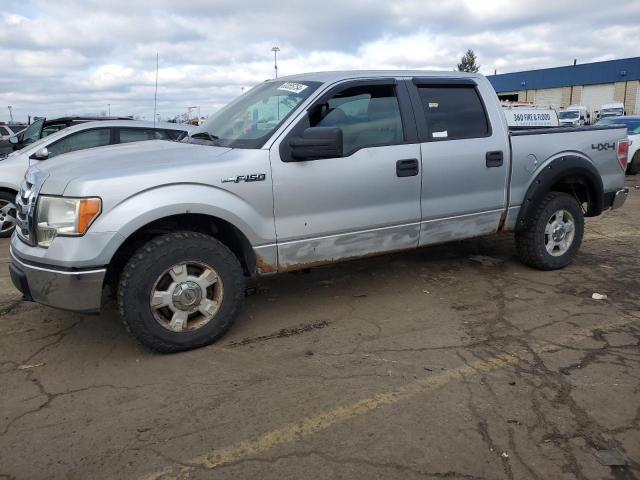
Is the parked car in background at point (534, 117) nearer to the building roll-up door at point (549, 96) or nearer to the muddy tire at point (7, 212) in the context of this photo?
Result: the muddy tire at point (7, 212)

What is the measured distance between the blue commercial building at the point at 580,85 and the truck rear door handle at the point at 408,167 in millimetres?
45361

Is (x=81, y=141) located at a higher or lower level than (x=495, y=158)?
higher

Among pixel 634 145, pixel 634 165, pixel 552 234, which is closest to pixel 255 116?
pixel 552 234

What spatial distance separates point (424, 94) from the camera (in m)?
4.77

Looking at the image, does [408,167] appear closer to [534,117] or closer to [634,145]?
[534,117]

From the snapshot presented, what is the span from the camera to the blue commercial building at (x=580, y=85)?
141ft

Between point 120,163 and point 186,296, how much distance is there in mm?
994

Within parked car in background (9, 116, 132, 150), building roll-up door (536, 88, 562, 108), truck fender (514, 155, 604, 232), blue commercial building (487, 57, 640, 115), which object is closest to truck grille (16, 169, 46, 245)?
truck fender (514, 155, 604, 232)

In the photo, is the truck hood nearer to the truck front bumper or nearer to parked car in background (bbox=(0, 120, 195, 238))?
the truck front bumper

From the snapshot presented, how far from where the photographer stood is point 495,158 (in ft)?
16.4

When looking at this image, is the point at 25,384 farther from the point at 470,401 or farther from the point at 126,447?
the point at 470,401

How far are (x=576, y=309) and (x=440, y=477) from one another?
2744 millimetres

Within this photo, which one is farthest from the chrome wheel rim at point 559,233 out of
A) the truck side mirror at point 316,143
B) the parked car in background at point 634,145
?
the parked car in background at point 634,145

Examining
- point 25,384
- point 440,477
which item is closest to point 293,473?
point 440,477
